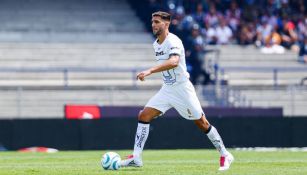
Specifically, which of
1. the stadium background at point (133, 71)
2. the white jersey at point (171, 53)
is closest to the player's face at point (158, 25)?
the white jersey at point (171, 53)

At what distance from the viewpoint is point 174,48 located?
604 inches

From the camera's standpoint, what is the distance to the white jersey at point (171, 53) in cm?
1539

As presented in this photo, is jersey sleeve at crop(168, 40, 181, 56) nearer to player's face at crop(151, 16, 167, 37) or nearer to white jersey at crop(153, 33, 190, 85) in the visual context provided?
white jersey at crop(153, 33, 190, 85)

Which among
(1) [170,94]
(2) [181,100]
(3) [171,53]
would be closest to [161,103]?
(1) [170,94]

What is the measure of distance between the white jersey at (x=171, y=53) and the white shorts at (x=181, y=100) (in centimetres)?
10

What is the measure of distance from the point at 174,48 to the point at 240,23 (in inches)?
815

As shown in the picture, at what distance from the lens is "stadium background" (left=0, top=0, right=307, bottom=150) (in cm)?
2623

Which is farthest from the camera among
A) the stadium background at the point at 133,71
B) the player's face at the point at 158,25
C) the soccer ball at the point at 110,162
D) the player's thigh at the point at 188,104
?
the stadium background at the point at 133,71

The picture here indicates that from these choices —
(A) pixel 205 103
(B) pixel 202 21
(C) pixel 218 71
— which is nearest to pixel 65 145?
(A) pixel 205 103

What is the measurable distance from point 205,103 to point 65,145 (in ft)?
15.5

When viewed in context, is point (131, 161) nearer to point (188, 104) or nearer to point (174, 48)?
point (188, 104)

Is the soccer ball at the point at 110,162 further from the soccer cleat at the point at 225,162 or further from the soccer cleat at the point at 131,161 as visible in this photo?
the soccer cleat at the point at 225,162

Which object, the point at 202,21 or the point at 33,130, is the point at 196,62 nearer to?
the point at 202,21

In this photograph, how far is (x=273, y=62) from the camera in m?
34.3
